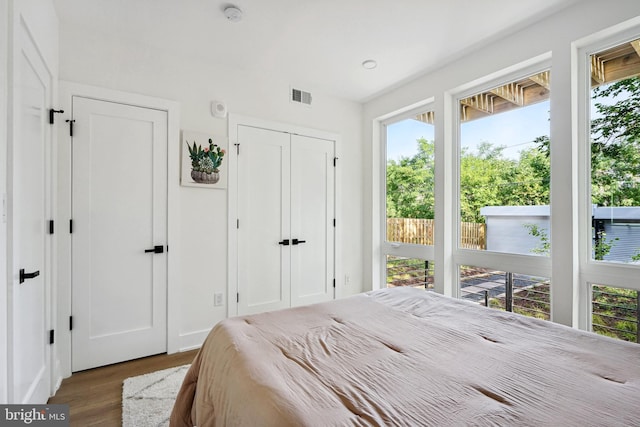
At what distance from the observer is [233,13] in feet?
7.16

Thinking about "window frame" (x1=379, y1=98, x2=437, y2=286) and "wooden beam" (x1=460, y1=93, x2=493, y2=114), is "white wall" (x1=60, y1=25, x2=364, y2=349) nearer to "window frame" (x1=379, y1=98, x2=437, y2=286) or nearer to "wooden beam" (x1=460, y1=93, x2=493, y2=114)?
"window frame" (x1=379, y1=98, x2=437, y2=286)

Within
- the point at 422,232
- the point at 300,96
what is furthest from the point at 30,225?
the point at 422,232

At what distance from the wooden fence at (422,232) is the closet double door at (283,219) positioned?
744 millimetres

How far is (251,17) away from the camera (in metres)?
2.27

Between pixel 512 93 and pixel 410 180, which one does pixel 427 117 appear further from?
pixel 512 93

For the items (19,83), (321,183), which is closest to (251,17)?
(19,83)

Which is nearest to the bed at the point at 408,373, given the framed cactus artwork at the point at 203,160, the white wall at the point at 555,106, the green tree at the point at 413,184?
the white wall at the point at 555,106

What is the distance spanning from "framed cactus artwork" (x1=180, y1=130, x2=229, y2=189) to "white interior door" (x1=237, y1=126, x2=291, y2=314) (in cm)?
19

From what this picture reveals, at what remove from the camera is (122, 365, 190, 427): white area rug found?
69.5 inches

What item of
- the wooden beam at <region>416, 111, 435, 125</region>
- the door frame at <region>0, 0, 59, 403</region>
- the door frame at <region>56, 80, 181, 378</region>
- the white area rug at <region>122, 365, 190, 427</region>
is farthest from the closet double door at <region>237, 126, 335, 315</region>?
the door frame at <region>0, 0, 59, 403</region>

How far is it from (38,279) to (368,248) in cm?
308

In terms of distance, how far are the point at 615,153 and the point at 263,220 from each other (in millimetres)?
2835

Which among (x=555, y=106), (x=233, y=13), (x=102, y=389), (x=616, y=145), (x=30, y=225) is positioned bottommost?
(x=102, y=389)

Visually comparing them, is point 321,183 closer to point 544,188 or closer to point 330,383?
point 544,188
